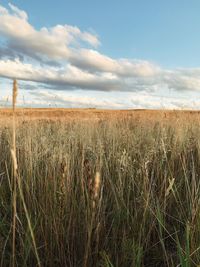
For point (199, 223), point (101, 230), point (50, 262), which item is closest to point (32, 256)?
point (50, 262)

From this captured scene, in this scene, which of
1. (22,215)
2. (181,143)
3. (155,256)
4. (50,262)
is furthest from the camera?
(181,143)

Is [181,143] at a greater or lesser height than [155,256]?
greater

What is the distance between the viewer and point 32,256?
5.77 ft

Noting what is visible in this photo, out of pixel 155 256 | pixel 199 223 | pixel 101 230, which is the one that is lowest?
pixel 155 256

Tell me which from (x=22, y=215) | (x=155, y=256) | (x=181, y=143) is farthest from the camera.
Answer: (x=181, y=143)

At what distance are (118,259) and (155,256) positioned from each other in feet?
0.85

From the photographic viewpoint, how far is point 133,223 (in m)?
1.94

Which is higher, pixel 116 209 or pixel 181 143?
pixel 181 143

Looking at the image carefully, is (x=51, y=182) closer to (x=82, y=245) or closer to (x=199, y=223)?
(x=82, y=245)

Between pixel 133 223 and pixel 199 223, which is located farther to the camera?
pixel 133 223

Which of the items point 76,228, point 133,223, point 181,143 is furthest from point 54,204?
point 181,143

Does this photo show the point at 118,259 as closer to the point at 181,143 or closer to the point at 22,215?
the point at 22,215

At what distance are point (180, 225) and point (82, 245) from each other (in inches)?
29.2

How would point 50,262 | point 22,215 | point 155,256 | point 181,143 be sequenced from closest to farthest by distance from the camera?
point 50,262, point 155,256, point 22,215, point 181,143
